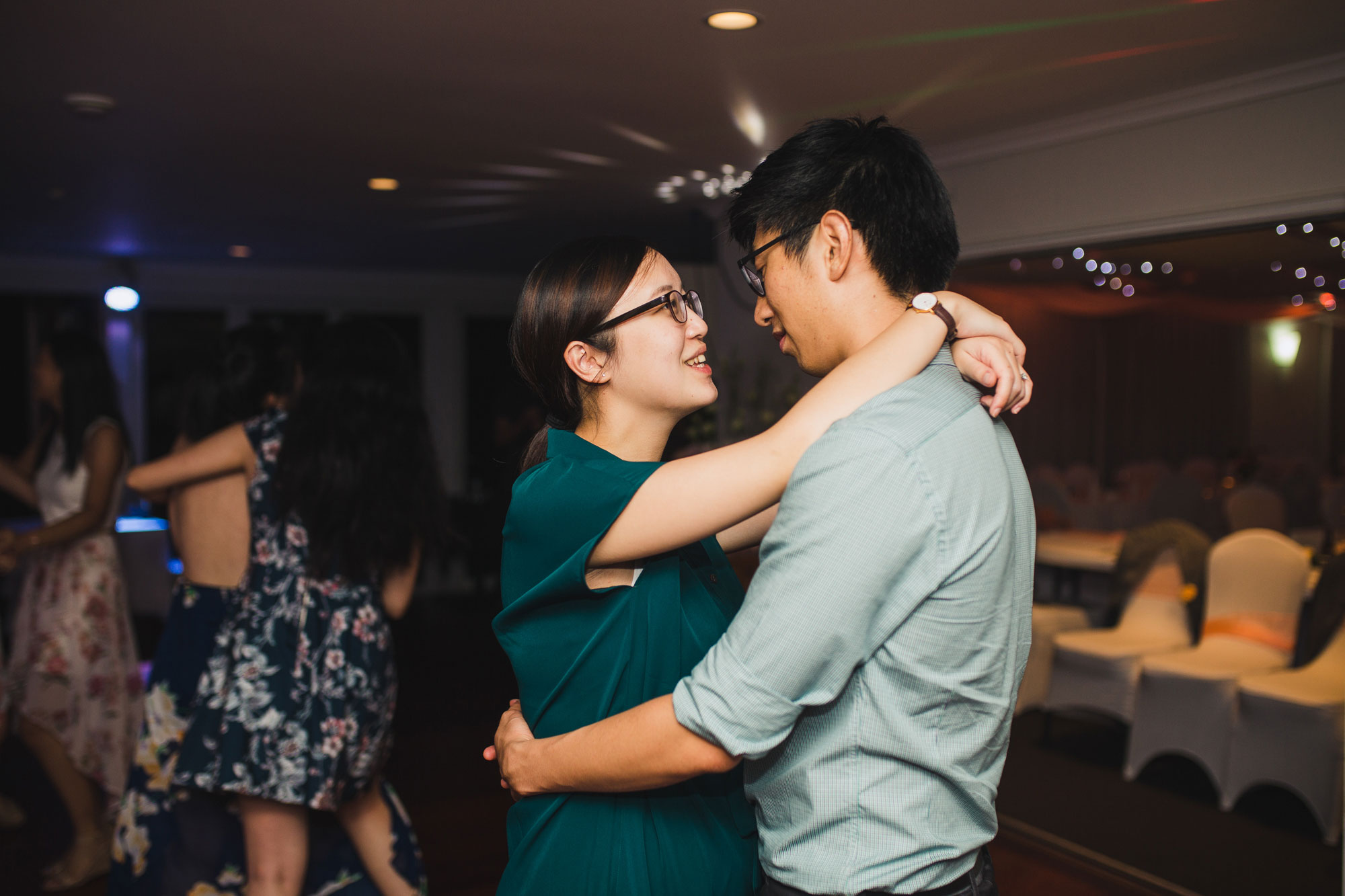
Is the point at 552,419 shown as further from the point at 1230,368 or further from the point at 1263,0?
the point at 1230,368

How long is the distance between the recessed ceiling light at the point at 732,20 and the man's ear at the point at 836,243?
1848 millimetres

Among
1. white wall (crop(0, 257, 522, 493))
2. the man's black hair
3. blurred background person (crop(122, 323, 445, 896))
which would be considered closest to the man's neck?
the man's black hair

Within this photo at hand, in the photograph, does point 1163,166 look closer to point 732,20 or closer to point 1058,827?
point 732,20

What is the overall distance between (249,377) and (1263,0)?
302 centimetres

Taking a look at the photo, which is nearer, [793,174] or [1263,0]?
[793,174]

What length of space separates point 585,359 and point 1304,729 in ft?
11.9

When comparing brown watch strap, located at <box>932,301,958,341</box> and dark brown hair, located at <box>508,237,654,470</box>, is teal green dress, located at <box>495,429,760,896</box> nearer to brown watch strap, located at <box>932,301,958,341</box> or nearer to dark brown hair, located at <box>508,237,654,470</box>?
dark brown hair, located at <box>508,237,654,470</box>

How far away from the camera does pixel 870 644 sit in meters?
0.98

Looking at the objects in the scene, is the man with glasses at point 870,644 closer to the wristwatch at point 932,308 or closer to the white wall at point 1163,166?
the wristwatch at point 932,308

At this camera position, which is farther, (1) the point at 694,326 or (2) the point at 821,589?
(1) the point at 694,326

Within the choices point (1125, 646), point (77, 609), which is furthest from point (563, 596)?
point (1125, 646)

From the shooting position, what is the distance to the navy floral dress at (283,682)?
94.5 inches

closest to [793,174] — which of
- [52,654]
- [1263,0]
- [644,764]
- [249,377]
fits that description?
[644,764]

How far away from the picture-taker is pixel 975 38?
3.02m
